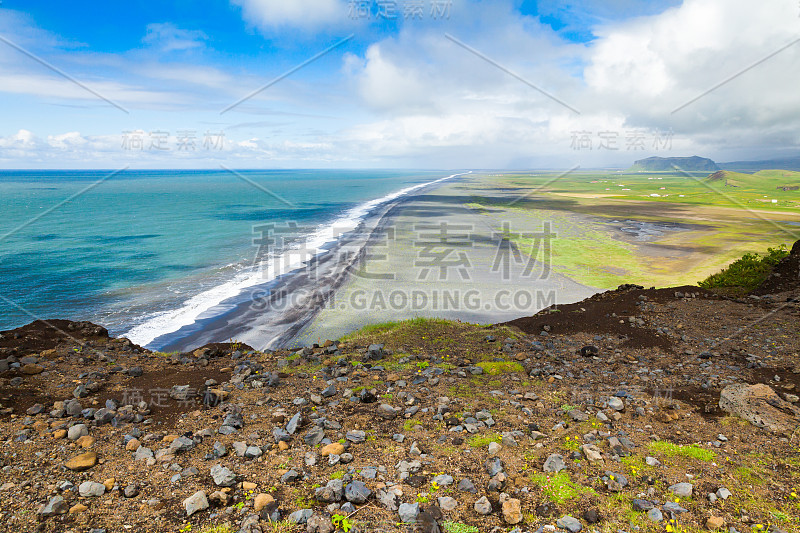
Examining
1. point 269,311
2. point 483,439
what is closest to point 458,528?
point 483,439

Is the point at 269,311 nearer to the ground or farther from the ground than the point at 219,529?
nearer to the ground

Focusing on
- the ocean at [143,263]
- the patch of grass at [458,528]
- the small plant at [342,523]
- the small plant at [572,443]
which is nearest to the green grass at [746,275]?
the small plant at [572,443]

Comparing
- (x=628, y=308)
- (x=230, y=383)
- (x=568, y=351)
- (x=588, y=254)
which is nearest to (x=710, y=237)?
(x=588, y=254)

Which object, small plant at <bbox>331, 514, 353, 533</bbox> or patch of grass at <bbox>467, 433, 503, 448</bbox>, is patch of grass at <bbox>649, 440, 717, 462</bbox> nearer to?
patch of grass at <bbox>467, 433, 503, 448</bbox>

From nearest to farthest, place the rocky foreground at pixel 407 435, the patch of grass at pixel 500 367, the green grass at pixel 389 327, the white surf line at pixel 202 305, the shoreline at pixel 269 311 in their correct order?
the rocky foreground at pixel 407 435 → the patch of grass at pixel 500 367 → the green grass at pixel 389 327 → the shoreline at pixel 269 311 → the white surf line at pixel 202 305

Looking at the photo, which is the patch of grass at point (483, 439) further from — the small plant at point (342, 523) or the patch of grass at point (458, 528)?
the small plant at point (342, 523)

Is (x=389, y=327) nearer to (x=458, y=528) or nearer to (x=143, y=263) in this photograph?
(x=458, y=528)

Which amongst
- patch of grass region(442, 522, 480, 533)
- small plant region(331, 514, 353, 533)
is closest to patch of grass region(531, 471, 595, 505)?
patch of grass region(442, 522, 480, 533)
